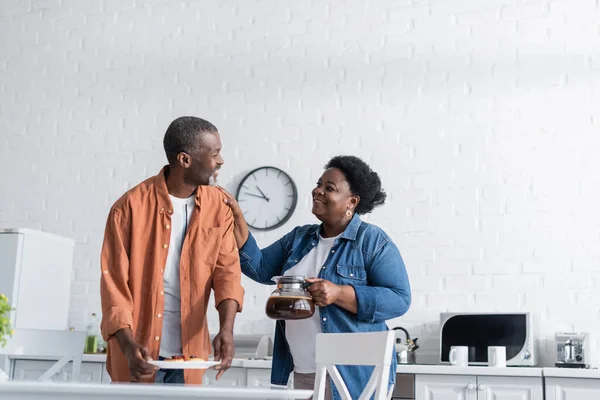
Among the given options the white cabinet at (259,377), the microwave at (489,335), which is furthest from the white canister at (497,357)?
the white cabinet at (259,377)

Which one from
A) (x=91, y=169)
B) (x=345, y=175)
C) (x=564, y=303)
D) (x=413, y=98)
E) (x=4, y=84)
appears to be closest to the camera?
(x=345, y=175)

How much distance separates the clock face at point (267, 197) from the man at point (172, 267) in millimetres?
2184

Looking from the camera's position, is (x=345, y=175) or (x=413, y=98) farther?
(x=413, y=98)

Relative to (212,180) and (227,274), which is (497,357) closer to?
(227,274)

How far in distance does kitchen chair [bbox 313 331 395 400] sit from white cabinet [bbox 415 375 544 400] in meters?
1.41

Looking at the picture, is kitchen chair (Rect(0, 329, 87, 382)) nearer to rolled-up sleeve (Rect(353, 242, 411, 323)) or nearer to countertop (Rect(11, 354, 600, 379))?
rolled-up sleeve (Rect(353, 242, 411, 323))

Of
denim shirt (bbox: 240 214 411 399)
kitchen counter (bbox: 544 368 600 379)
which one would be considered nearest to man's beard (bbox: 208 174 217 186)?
denim shirt (bbox: 240 214 411 399)

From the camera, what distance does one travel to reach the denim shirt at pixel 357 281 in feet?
8.52

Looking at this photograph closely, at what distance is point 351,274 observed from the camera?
2.67 meters

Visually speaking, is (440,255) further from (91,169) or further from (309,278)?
(91,169)

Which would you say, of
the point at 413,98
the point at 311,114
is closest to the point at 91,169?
the point at 311,114

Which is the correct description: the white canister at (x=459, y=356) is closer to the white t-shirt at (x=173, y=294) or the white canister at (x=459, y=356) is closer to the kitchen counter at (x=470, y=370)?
the kitchen counter at (x=470, y=370)

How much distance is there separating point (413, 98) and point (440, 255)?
3.02 feet

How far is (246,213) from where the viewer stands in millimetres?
4801
